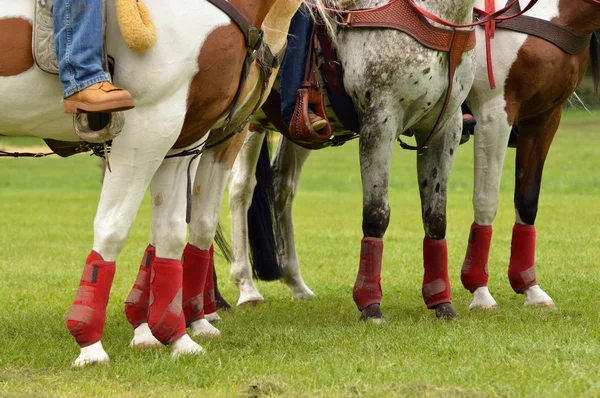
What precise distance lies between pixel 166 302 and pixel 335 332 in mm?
1113

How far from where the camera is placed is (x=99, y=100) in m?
4.15

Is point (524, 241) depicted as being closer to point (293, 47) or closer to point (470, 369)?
point (293, 47)

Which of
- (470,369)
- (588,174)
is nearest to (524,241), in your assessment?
(470,369)

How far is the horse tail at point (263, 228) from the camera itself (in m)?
7.57

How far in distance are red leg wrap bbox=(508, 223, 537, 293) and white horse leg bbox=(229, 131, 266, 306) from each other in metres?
2.01

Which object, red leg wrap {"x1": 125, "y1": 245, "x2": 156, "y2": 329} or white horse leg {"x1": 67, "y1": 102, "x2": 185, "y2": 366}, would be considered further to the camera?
red leg wrap {"x1": 125, "y1": 245, "x2": 156, "y2": 329}

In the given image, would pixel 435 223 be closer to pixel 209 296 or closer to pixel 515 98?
pixel 515 98

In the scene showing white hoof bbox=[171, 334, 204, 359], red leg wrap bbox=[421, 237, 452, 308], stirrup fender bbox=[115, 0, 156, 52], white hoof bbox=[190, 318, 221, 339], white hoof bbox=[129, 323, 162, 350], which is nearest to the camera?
stirrup fender bbox=[115, 0, 156, 52]

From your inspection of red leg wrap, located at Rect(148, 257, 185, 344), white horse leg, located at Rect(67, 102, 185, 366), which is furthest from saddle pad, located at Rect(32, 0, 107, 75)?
A: red leg wrap, located at Rect(148, 257, 185, 344)

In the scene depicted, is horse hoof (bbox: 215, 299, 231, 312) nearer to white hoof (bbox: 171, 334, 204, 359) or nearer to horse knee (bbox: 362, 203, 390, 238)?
horse knee (bbox: 362, 203, 390, 238)

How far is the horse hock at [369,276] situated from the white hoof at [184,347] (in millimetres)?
1310

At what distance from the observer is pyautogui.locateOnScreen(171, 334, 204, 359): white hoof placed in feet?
16.2

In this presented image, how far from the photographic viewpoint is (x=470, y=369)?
445 cm

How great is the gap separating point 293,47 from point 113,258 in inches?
83.1
